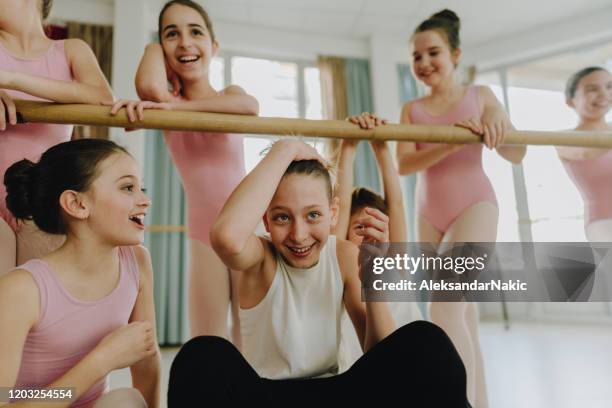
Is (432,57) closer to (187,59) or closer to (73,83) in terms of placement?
(187,59)

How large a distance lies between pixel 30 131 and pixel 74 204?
33cm

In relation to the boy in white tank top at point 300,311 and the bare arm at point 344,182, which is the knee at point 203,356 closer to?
the boy in white tank top at point 300,311

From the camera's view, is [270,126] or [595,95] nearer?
[270,126]

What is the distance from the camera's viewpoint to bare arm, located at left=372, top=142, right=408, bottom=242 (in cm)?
126

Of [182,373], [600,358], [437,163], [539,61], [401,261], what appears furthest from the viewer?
[539,61]

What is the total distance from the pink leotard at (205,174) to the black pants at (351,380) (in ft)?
1.88

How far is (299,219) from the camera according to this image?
37.2 inches

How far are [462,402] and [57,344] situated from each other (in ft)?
2.47

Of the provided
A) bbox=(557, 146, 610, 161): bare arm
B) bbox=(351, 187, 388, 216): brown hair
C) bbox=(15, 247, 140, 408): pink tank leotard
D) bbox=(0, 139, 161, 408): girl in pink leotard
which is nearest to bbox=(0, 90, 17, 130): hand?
bbox=(0, 139, 161, 408): girl in pink leotard

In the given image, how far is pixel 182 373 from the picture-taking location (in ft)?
2.50

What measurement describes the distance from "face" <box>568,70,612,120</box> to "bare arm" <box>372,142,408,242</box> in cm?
104

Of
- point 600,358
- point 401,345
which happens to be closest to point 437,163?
point 401,345

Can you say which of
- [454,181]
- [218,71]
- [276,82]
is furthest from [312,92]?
[454,181]

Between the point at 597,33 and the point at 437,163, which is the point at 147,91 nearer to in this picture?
the point at 437,163
